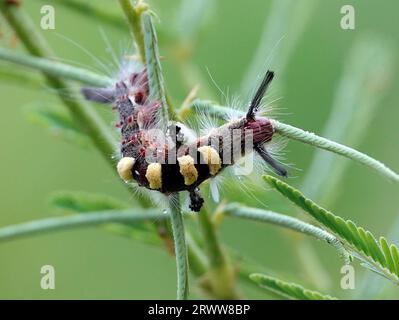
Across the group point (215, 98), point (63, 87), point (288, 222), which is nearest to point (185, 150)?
point (288, 222)

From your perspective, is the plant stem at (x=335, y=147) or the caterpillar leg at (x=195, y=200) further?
the caterpillar leg at (x=195, y=200)

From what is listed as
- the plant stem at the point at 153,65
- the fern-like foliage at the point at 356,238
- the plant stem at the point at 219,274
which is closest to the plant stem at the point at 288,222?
the fern-like foliage at the point at 356,238

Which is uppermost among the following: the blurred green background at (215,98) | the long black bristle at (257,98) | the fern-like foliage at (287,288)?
the blurred green background at (215,98)

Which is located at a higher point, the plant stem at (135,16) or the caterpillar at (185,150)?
the plant stem at (135,16)

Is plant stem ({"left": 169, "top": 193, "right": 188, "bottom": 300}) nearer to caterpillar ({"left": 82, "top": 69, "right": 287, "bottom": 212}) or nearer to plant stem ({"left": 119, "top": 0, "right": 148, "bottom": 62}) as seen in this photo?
caterpillar ({"left": 82, "top": 69, "right": 287, "bottom": 212})

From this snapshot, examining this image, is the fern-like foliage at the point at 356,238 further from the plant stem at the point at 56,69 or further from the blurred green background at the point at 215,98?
the blurred green background at the point at 215,98
